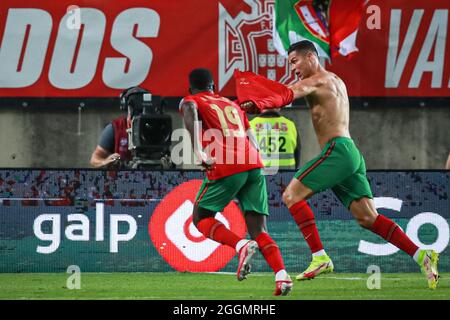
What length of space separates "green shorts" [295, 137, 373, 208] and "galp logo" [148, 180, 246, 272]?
6.21 feet

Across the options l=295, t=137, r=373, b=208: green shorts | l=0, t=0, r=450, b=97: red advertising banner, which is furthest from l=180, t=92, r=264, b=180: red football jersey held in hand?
l=0, t=0, r=450, b=97: red advertising banner

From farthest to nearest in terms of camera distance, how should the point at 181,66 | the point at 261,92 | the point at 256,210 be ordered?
the point at 181,66, the point at 256,210, the point at 261,92

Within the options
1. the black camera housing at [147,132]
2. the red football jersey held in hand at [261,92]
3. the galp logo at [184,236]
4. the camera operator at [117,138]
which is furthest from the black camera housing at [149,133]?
the red football jersey held in hand at [261,92]

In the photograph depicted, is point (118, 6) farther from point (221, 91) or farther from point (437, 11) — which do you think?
point (437, 11)

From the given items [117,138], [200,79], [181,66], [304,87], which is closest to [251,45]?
[181,66]

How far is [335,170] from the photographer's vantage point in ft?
29.7

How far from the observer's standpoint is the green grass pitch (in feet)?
28.4

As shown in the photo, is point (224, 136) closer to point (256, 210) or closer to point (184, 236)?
point (256, 210)

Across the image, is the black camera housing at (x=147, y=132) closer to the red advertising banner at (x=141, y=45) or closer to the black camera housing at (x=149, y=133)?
the black camera housing at (x=149, y=133)

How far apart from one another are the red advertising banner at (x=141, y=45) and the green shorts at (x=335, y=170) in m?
4.72

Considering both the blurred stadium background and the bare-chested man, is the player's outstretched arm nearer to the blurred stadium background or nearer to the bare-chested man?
the bare-chested man

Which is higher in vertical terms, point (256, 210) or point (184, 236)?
point (256, 210)

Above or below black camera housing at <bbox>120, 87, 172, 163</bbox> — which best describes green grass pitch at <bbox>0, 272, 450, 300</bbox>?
below

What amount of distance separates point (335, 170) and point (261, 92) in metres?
1.03
